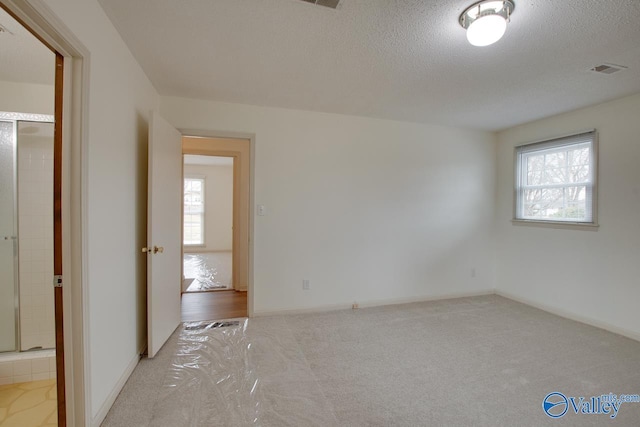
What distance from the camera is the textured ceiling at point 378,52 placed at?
5.57ft

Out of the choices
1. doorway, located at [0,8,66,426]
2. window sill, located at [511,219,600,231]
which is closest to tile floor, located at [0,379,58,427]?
doorway, located at [0,8,66,426]

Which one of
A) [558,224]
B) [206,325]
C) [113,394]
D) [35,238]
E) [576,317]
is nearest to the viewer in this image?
[113,394]

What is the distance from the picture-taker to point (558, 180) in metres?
3.62

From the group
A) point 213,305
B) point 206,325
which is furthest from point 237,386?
point 213,305

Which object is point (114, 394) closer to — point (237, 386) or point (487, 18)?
point (237, 386)

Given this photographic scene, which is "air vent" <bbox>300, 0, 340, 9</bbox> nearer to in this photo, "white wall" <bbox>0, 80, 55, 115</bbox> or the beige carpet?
"white wall" <bbox>0, 80, 55, 115</bbox>

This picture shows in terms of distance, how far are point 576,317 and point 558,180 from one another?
1636mm

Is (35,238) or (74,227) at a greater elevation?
(74,227)

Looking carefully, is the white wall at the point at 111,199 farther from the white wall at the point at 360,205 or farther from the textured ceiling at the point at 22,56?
the white wall at the point at 360,205

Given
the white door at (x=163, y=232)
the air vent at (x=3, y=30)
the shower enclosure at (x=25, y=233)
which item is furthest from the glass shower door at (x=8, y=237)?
the white door at (x=163, y=232)

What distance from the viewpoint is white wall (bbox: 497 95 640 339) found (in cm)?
294

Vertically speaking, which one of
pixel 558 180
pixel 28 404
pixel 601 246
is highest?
pixel 558 180

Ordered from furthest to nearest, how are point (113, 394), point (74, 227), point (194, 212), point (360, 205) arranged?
point (194, 212), point (360, 205), point (113, 394), point (74, 227)

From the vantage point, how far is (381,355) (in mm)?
2533
